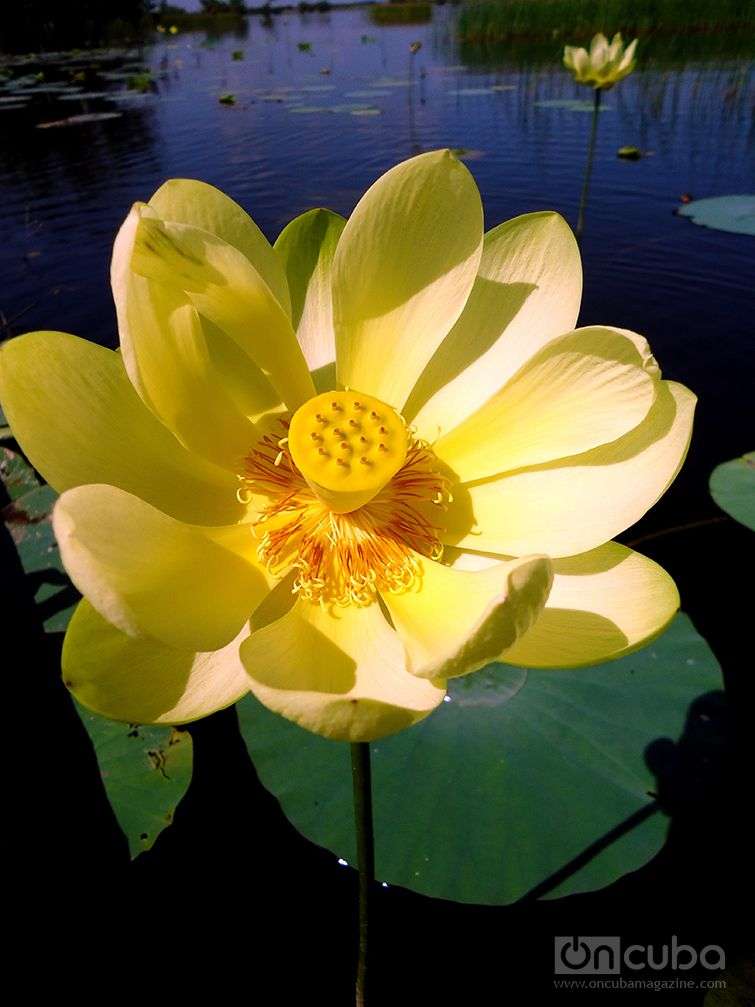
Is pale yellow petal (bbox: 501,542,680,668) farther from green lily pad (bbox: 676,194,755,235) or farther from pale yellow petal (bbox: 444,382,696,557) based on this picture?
green lily pad (bbox: 676,194,755,235)

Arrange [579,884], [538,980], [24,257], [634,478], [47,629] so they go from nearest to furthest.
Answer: [634,478] → [579,884] → [538,980] → [47,629] → [24,257]

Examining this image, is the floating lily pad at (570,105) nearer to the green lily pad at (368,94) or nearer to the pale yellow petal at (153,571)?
the green lily pad at (368,94)

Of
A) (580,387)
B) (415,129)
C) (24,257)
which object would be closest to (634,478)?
(580,387)

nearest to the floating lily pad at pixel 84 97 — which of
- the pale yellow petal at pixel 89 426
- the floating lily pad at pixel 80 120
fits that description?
the floating lily pad at pixel 80 120

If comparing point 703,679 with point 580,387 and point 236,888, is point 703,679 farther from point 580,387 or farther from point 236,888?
point 236,888

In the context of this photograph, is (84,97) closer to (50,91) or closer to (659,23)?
(50,91)

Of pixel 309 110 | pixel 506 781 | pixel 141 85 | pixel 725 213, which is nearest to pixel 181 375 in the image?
pixel 506 781
